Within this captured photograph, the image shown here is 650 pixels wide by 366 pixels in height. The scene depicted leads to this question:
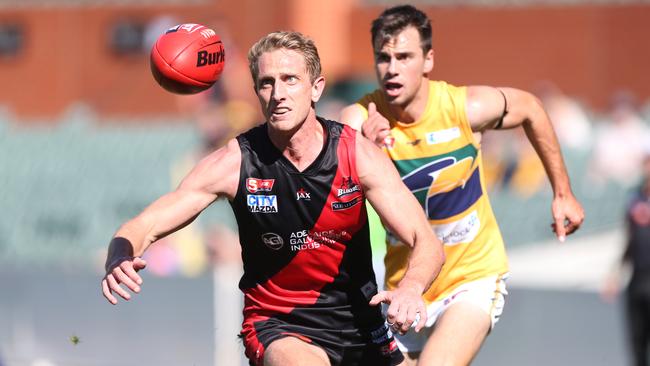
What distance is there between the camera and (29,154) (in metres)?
21.2

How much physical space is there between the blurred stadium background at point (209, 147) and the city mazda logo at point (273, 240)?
74.4 inches

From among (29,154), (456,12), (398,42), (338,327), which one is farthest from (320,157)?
(456,12)

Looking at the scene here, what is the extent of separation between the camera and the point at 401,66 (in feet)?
21.1

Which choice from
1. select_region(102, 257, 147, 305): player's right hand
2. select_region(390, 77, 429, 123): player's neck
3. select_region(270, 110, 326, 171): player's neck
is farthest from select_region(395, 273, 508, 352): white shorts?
select_region(102, 257, 147, 305): player's right hand

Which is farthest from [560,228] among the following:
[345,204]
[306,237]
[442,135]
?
[306,237]

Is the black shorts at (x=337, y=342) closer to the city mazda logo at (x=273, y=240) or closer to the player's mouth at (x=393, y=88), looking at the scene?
the city mazda logo at (x=273, y=240)

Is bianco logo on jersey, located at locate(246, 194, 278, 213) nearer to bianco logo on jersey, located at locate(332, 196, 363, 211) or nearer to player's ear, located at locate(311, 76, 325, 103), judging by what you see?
bianco logo on jersey, located at locate(332, 196, 363, 211)

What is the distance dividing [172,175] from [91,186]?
1679 mm

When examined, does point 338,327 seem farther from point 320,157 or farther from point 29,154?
point 29,154

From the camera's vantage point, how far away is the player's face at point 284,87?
17.3ft

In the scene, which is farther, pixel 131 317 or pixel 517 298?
pixel 131 317

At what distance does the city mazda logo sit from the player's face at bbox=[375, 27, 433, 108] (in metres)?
1.38

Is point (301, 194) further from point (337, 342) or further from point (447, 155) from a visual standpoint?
point (447, 155)

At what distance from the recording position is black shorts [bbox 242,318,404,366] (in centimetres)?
551
